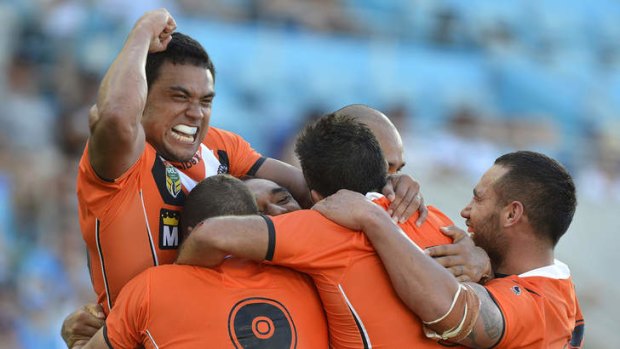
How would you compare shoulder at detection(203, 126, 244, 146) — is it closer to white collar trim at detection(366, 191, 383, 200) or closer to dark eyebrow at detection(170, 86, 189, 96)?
dark eyebrow at detection(170, 86, 189, 96)

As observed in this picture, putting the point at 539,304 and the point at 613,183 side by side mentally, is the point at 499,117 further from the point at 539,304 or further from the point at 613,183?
the point at 539,304

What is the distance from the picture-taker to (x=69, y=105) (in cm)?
970

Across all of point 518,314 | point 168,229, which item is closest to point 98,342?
point 168,229

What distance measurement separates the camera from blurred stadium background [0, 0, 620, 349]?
9.00 metres

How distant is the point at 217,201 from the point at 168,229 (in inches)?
13.5

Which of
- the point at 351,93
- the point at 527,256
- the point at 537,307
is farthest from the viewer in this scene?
the point at 351,93

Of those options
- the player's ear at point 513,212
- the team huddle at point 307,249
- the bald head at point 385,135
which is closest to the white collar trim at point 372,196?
the team huddle at point 307,249

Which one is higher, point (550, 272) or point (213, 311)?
point (550, 272)

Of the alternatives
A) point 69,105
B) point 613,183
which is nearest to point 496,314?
point 69,105

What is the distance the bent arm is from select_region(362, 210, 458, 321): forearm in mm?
1167

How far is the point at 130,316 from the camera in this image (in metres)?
3.87

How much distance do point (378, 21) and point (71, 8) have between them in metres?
5.20

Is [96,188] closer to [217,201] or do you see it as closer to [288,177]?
[217,201]

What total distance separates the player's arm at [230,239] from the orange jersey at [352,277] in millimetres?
71
